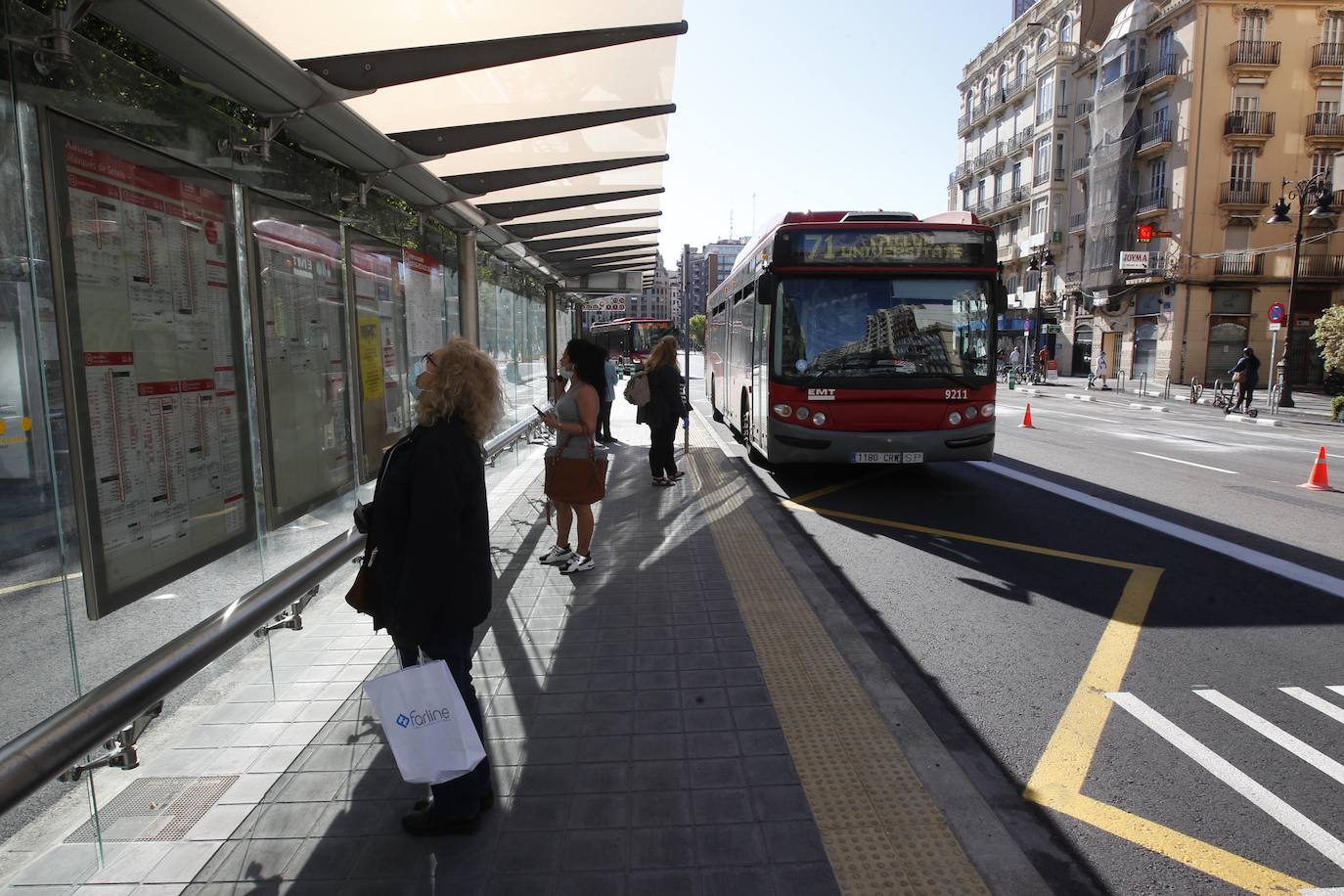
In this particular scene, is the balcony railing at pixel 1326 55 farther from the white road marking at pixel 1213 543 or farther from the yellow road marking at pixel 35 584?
the yellow road marking at pixel 35 584

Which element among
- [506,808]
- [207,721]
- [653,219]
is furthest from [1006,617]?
[653,219]

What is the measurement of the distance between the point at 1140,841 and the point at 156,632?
12.5ft

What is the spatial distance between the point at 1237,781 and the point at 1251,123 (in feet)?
142

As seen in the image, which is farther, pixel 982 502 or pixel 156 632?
pixel 982 502

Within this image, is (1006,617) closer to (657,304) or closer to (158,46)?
(158,46)

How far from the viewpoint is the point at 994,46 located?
55438mm

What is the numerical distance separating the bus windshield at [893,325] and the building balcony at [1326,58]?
129 feet

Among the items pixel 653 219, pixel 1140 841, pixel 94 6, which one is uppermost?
pixel 653 219

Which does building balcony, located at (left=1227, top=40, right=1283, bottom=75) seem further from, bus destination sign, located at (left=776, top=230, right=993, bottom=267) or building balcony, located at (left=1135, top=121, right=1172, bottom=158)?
bus destination sign, located at (left=776, top=230, right=993, bottom=267)

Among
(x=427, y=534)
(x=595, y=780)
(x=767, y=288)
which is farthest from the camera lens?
(x=767, y=288)

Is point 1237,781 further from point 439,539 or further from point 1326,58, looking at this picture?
point 1326,58

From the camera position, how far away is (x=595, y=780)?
326 centimetres

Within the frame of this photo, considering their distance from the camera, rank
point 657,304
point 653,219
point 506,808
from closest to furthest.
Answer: point 506,808, point 653,219, point 657,304

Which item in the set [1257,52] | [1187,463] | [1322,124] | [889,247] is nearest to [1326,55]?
[1322,124]
